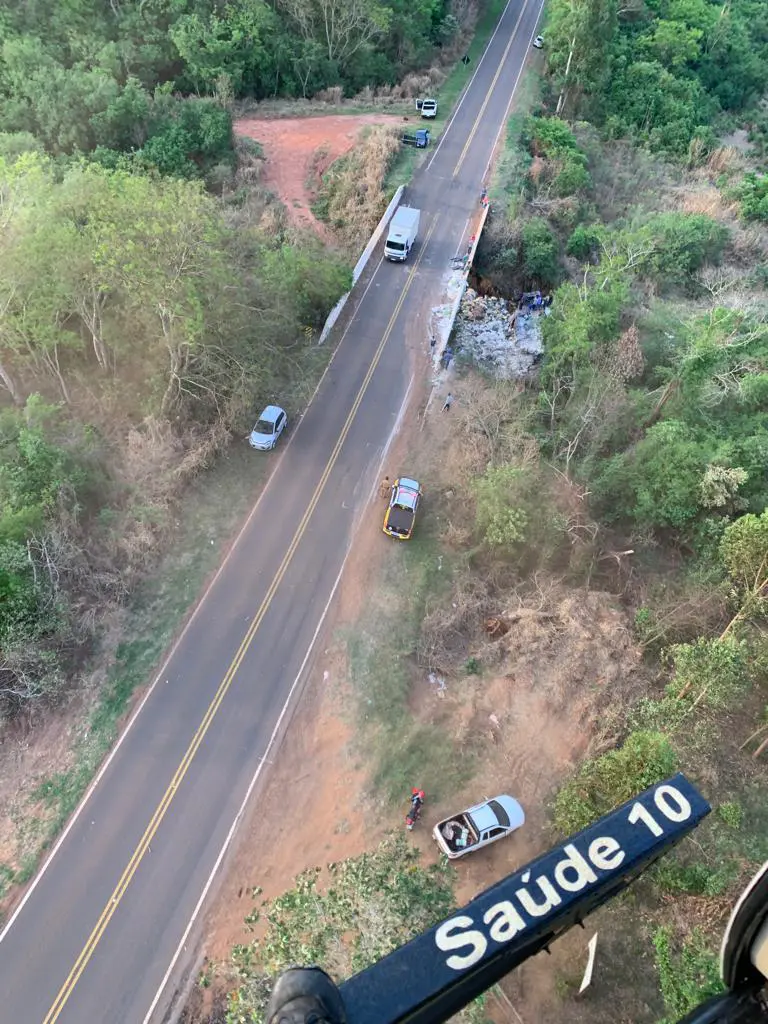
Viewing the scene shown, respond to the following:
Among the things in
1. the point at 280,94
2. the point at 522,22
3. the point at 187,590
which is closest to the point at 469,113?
the point at 280,94

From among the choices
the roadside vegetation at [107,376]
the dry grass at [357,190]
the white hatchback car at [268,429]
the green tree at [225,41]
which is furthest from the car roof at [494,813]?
the green tree at [225,41]

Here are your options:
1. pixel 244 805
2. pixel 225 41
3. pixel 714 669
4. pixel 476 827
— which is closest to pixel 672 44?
pixel 225 41

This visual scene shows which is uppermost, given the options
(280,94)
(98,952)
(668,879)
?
(280,94)

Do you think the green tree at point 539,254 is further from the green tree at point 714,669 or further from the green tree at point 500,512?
the green tree at point 714,669

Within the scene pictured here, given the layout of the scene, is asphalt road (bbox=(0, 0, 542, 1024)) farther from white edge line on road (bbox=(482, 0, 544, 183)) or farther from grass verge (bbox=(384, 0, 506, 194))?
white edge line on road (bbox=(482, 0, 544, 183))

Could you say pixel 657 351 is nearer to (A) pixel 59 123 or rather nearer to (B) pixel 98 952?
(B) pixel 98 952

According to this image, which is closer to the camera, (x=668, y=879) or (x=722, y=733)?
(x=668, y=879)
